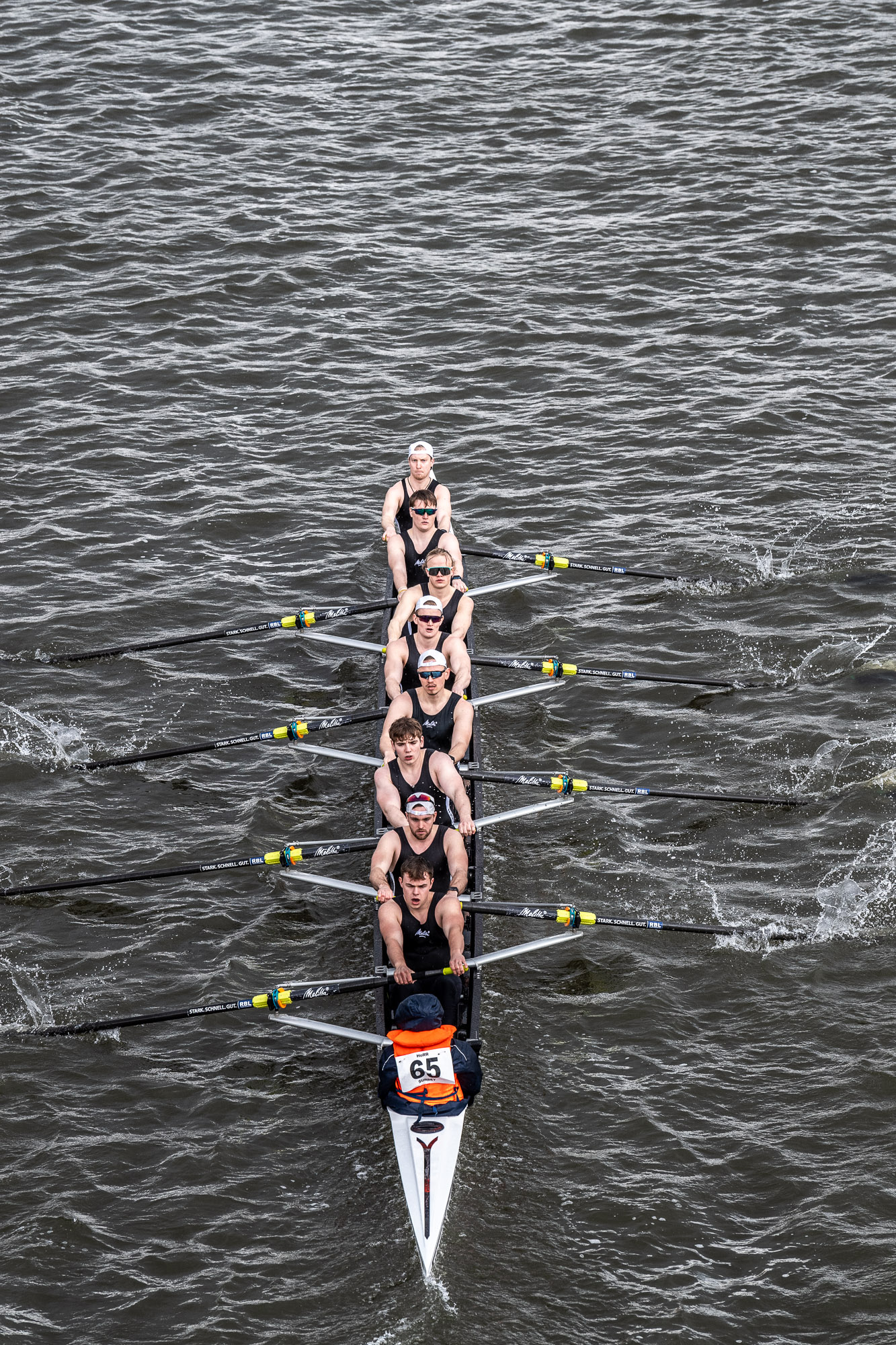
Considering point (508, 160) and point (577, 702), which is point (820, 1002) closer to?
point (577, 702)

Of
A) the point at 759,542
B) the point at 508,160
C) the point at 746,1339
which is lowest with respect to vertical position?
the point at 746,1339

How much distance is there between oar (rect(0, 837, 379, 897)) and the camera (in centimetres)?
1153

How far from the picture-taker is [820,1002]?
11.0 meters

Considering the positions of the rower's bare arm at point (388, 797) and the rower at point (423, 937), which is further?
the rower's bare arm at point (388, 797)

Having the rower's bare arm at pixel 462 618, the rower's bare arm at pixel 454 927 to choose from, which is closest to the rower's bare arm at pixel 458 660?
the rower's bare arm at pixel 462 618

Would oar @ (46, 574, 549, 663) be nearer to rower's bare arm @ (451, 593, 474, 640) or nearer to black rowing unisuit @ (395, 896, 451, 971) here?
rower's bare arm @ (451, 593, 474, 640)

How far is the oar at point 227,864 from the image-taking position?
11531 mm

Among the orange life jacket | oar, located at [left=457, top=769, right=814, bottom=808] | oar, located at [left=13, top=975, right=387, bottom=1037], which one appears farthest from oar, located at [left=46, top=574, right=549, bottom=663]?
the orange life jacket

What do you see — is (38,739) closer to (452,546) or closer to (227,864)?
(227,864)

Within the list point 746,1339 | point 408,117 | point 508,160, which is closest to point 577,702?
point 746,1339

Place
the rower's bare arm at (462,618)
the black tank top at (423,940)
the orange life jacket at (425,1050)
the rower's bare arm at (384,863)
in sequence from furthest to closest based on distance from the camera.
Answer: the rower's bare arm at (462,618), the rower's bare arm at (384,863), the black tank top at (423,940), the orange life jacket at (425,1050)

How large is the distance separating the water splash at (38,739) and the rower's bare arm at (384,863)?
427cm

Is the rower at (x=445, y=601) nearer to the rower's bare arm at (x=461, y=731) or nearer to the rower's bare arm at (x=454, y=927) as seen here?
the rower's bare arm at (x=461, y=731)

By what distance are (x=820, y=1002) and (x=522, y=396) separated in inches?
429
